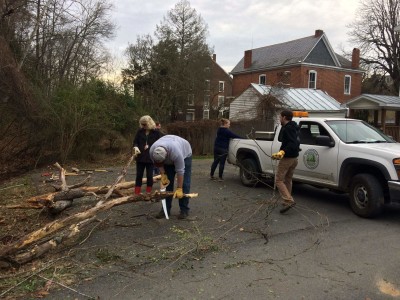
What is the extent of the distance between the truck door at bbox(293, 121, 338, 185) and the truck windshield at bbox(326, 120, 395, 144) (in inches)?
9.7

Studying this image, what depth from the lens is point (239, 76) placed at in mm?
48000

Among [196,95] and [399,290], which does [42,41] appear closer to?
[196,95]

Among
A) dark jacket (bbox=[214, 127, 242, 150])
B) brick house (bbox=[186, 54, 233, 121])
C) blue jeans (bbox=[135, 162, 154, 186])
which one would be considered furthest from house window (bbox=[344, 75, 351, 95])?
blue jeans (bbox=[135, 162, 154, 186])

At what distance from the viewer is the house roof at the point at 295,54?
41.1 m

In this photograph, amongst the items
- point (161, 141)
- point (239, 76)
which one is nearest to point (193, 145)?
point (161, 141)

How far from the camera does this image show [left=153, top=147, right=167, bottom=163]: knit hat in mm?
5688

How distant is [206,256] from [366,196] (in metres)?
3.42

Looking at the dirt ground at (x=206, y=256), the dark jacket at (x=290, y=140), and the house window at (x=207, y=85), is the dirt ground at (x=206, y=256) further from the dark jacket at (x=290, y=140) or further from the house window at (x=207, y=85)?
the house window at (x=207, y=85)

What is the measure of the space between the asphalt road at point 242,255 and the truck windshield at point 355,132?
1367 mm

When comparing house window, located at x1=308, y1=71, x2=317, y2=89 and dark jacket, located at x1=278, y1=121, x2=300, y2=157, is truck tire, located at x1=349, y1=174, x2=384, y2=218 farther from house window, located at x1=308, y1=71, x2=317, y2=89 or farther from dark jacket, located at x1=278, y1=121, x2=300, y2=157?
house window, located at x1=308, y1=71, x2=317, y2=89

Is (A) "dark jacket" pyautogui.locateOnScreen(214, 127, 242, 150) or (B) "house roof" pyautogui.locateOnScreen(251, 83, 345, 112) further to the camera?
(B) "house roof" pyautogui.locateOnScreen(251, 83, 345, 112)

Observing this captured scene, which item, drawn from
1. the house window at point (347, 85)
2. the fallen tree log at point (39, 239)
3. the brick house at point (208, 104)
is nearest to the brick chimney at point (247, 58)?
the brick house at point (208, 104)

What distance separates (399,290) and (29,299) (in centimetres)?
369

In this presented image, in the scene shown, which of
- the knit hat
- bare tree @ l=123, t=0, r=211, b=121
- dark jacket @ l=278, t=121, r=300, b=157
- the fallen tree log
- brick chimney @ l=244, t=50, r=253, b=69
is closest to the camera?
the fallen tree log
